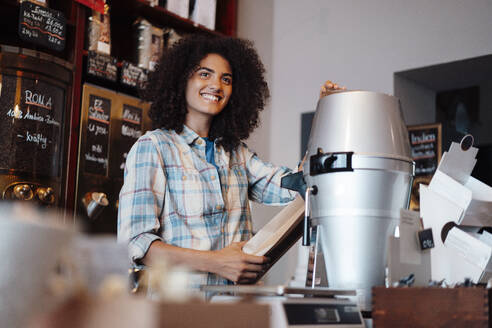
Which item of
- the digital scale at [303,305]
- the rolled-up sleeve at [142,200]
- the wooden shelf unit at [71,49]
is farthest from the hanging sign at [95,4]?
the digital scale at [303,305]

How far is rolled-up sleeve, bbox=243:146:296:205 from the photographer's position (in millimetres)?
1814

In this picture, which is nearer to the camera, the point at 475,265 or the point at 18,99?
the point at 475,265

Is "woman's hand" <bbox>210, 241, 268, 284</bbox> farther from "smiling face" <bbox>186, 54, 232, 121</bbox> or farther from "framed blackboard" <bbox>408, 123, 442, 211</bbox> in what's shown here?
"framed blackboard" <bbox>408, 123, 442, 211</bbox>

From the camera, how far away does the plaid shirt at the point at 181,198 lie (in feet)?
4.82

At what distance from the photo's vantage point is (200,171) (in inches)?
64.4

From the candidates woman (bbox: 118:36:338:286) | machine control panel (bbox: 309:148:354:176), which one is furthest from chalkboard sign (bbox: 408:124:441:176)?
machine control panel (bbox: 309:148:354:176)

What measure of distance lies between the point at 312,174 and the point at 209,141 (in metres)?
0.67

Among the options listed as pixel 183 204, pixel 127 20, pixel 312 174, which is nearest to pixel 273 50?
pixel 127 20

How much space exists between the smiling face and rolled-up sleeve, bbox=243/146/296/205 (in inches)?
7.3

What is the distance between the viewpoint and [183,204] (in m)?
1.55

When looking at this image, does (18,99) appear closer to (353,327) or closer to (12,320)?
(353,327)

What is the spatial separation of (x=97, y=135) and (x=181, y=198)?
1.20m

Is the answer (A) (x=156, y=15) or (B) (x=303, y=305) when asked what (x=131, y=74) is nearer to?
(A) (x=156, y=15)

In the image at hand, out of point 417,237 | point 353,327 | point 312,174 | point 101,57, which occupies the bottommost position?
point 353,327
